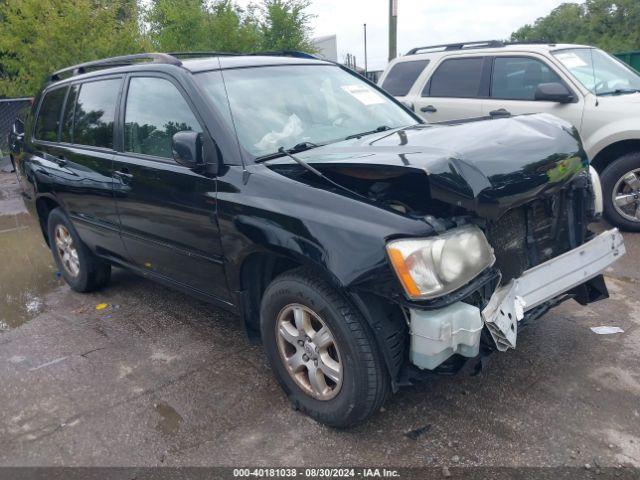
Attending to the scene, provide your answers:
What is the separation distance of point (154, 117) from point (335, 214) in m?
1.71

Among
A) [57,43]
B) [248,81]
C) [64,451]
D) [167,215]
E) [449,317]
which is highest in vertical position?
[57,43]

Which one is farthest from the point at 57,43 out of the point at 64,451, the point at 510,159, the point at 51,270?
the point at 510,159

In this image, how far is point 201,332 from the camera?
414 centimetres

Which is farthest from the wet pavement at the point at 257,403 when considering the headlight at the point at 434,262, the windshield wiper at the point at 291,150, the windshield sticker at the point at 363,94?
the windshield sticker at the point at 363,94

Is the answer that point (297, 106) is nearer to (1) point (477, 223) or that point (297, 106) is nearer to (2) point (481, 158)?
(2) point (481, 158)

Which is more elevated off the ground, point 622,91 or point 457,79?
point 457,79

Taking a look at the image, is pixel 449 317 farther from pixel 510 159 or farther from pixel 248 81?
pixel 248 81

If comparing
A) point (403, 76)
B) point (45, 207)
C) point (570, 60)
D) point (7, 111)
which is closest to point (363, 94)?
point (45, 207)

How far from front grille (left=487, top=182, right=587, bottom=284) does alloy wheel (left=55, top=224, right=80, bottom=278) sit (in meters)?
3.67

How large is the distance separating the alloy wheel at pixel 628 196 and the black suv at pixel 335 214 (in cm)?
279

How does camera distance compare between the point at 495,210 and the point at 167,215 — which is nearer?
the point at 495,210

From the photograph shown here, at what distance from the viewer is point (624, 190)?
590 cm

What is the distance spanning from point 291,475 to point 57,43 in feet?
34.0

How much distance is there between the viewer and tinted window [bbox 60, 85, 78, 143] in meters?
4.64
